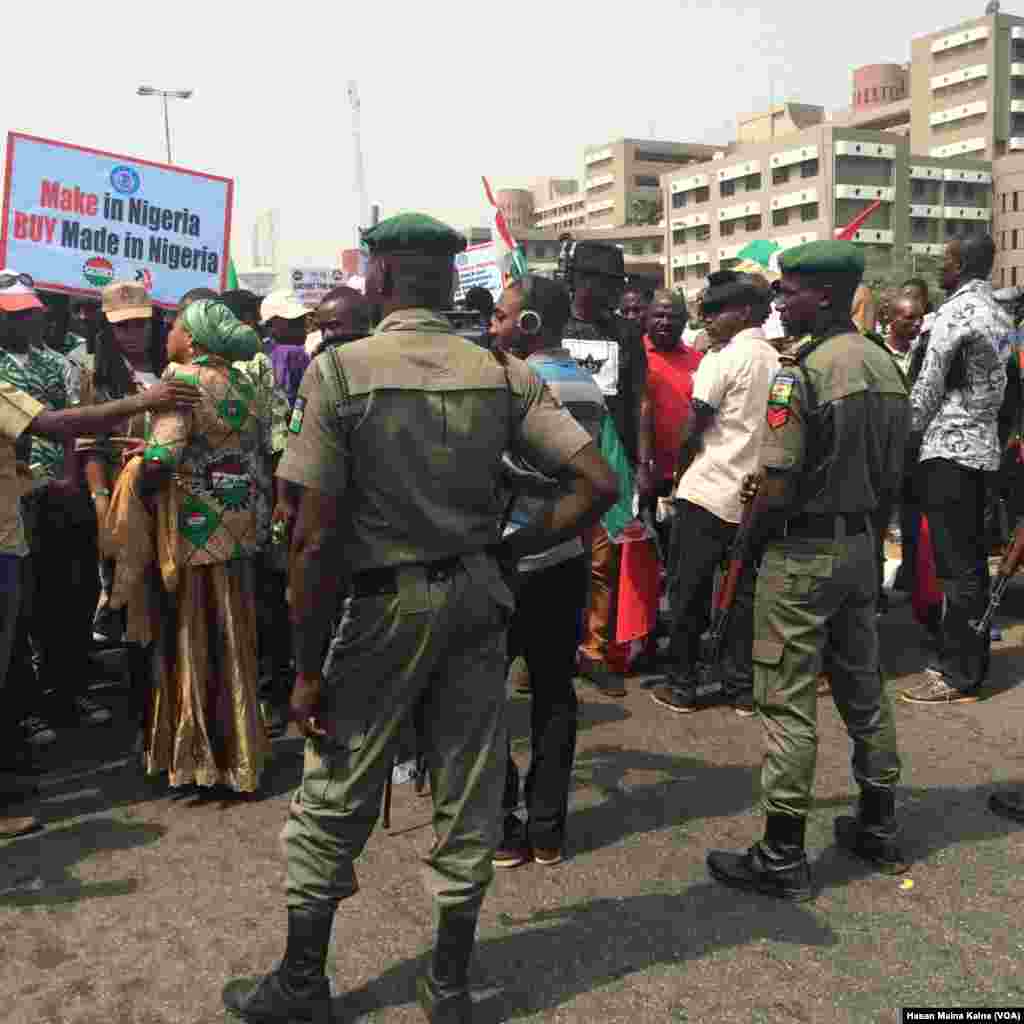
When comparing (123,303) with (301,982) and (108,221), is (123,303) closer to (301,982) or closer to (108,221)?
(108,221)

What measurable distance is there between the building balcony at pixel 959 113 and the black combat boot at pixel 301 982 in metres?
96.3

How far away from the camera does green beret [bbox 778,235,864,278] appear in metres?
3.56

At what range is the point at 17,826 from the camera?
4.13 meters

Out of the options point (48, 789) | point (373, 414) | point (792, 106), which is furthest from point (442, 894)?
point (792, 106)

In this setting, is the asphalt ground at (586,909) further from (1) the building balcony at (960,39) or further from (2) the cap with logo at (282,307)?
(1) the building balcony at (960,39)

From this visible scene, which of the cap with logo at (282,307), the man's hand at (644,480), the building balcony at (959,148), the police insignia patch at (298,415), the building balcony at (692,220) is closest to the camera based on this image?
the police insignia patch at (298,415)

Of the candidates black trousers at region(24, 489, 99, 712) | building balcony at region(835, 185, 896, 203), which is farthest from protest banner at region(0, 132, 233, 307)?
building balcony at region(835, 185, 896, 203)

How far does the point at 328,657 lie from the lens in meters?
2.73

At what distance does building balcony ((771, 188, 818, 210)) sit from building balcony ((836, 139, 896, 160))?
343cm

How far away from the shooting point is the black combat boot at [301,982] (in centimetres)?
275

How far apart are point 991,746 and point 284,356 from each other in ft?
14.0

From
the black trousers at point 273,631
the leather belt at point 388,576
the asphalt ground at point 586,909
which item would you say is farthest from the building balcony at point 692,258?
the leather belt at point 388,576

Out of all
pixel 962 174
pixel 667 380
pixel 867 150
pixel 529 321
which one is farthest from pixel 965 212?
pixel 529 321

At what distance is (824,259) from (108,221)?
15.5 feet
